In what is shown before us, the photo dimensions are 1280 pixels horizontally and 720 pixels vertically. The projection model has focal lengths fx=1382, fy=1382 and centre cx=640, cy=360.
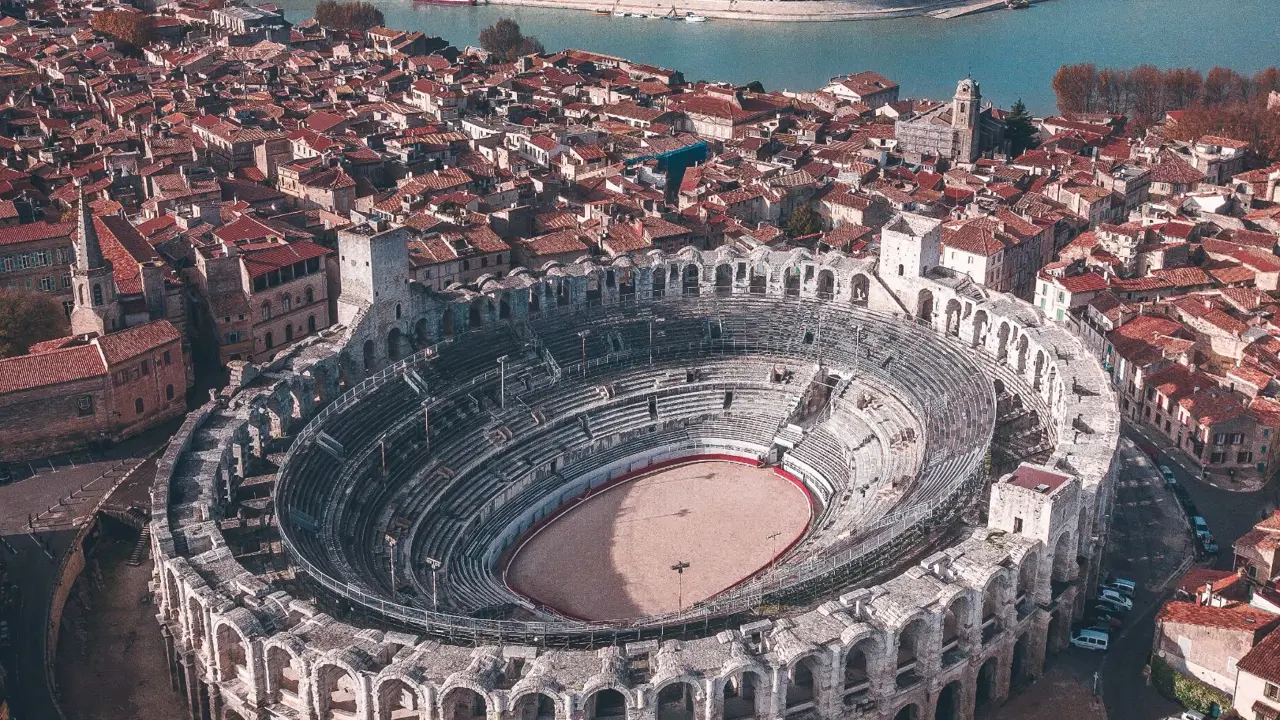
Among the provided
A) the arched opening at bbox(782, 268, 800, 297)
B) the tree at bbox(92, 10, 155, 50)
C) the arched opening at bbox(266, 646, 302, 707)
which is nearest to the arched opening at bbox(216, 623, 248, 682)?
the arched opening at bbox(266, 646, 302, 707)

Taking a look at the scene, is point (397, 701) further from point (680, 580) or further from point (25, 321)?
point (25, 321)

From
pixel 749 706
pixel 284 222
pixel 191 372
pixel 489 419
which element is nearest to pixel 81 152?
pixel 284 222

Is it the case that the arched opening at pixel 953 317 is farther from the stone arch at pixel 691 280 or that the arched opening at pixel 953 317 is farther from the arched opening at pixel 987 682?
the arched opening at pixel 987 682

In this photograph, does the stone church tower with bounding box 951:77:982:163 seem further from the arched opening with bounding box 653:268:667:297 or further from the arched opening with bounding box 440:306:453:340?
the arched opening with bounding box 440:306:453:340

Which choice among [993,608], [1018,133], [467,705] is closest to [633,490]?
[993,608]

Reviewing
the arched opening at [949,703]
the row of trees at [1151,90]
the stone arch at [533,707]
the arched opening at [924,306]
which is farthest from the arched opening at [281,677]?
the row of trees at [1151,90]

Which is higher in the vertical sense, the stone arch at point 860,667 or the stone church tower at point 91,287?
the stone church tower at point 91,287

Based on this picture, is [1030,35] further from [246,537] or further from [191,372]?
[246,537]
